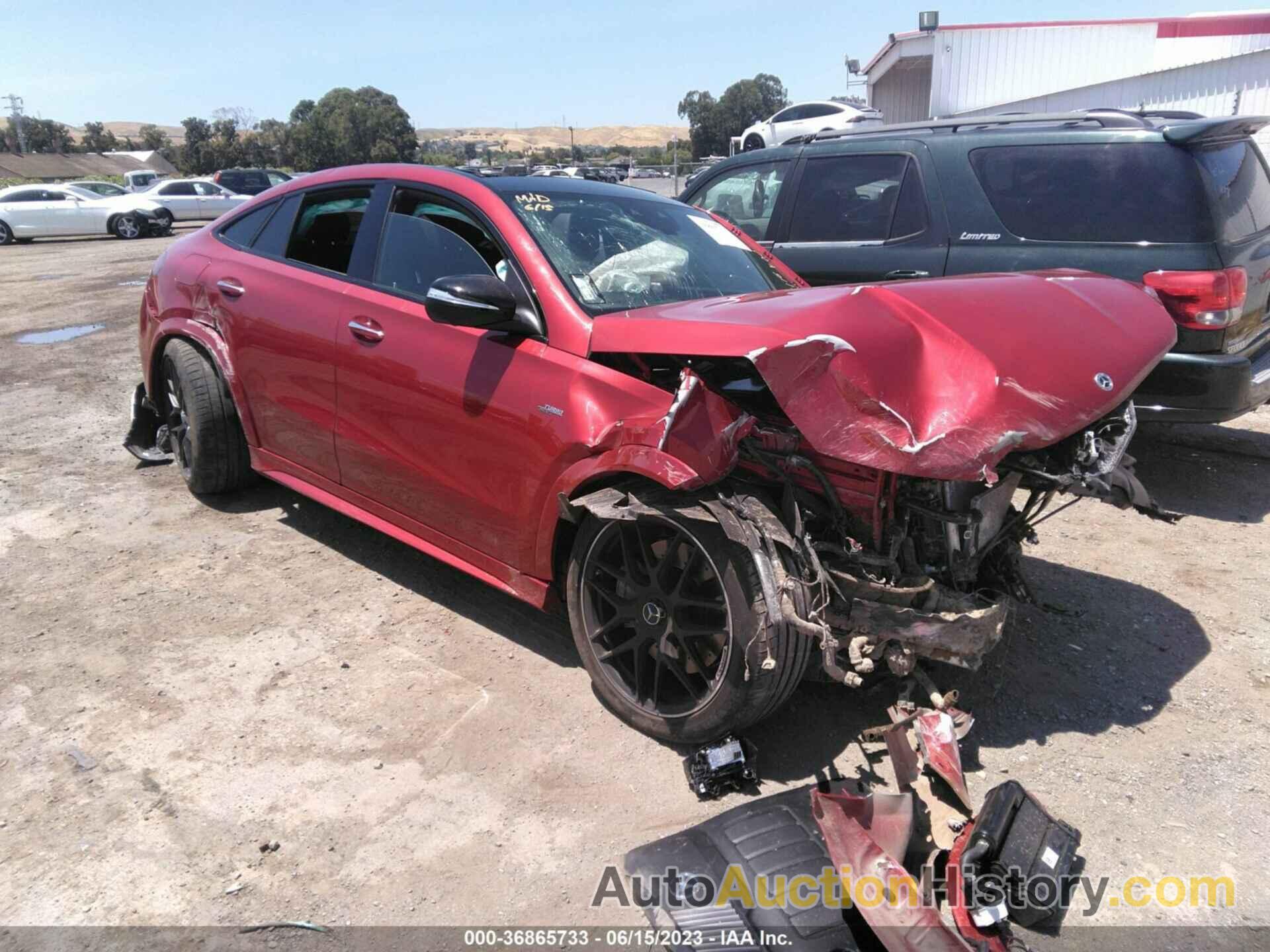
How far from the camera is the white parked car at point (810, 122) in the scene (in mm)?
18891

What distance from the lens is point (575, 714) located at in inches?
128

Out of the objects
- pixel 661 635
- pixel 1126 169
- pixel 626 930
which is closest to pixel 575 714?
pixel 661 635

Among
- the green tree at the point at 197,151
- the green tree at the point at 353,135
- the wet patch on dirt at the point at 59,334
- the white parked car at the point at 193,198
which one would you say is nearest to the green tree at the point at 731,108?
the green tree at the point at 353,135

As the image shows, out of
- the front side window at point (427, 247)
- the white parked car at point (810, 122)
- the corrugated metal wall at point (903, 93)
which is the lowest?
the front side window at point (427, 247)

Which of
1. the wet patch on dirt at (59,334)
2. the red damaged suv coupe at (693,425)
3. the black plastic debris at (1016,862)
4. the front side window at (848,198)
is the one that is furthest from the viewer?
the wet patch on dirt at (59,334)

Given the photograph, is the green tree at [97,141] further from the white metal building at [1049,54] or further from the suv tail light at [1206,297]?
the suv tail light at [1206,297]

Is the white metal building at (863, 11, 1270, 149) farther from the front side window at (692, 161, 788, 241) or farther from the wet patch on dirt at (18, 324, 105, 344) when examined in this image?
the wet patch on dirt at (18, 324, 105, 344)

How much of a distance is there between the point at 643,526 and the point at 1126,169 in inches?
142

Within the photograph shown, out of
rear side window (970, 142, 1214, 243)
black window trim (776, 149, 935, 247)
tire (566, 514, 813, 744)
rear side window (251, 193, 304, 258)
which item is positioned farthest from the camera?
black window trim (776, 149, 935, 247)

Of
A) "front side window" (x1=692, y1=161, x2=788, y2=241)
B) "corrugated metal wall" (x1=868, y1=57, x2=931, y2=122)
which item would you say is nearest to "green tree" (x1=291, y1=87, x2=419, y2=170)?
"corrugated metal wall" (x1=868, y1=57, x2=931, y2=122)

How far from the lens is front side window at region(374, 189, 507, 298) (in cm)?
355

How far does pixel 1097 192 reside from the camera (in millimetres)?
4902

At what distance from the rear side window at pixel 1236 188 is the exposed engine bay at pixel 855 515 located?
236 cm

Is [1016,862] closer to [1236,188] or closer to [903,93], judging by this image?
[1236,188]
